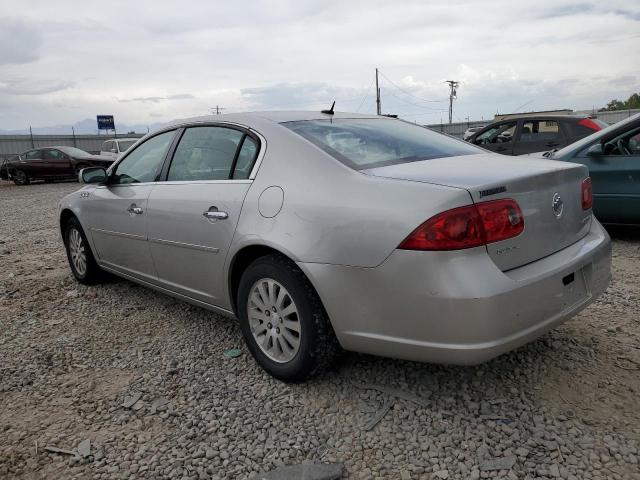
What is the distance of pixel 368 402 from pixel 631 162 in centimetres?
438

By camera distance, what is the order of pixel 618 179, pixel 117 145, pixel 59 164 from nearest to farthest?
pixel 618 179 → pixel 59 164 → pixel 117 145

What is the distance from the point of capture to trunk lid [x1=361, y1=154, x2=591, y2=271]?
93.0 inches

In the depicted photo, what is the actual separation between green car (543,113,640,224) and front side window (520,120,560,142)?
4.17m

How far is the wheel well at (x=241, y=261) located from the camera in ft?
9.64

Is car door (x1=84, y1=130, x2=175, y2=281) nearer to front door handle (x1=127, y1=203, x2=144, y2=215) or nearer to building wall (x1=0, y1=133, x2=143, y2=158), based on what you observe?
front door handle (x1=127, y1=203, x2=144, y2=215)

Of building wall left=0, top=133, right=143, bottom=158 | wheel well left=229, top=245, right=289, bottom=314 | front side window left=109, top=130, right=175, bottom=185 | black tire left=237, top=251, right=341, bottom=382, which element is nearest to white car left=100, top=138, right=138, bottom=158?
building wall left=0, top=133, right=143, bottom=158

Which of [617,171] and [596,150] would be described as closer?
[617,171]

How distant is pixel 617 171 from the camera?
564 cm

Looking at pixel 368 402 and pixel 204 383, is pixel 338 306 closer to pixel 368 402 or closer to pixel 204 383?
pixel 368 402

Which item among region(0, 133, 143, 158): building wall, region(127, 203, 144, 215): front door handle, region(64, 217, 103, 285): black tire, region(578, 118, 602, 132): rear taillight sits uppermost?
region(0, 133, 143, 158): building wall

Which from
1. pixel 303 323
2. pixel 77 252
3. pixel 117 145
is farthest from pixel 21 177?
pixel 303 323

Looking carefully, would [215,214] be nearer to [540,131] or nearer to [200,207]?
[200,207]

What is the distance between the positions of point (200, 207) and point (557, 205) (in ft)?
6.53

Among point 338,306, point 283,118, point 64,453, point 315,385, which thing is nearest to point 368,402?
point 315,385
